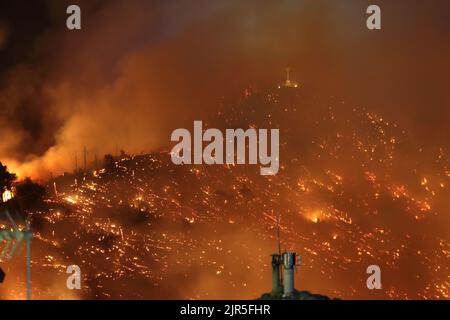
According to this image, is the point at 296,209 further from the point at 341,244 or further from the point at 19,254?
the point at 19,254

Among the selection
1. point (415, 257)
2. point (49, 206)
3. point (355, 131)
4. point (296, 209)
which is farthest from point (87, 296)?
point (355, 131)

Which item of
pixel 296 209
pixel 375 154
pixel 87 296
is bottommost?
pixel 87 296

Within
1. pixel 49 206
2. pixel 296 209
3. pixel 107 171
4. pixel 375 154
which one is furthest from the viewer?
pixel 375 154

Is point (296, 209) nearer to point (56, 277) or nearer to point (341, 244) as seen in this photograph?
point (341, 244)

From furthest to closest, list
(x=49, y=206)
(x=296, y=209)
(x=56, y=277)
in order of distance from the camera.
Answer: (x=296, y=209), (x=49, y=206), (x=56, y=277)

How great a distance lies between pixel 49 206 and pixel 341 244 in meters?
32.2

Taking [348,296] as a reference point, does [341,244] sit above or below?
above

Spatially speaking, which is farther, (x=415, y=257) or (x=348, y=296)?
(x=415, y=257)

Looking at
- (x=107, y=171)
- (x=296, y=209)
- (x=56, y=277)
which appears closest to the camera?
(x=56, y=277)

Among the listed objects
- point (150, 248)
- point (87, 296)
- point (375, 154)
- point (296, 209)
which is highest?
point (375, 154)

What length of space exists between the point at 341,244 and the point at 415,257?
1026 centimetres

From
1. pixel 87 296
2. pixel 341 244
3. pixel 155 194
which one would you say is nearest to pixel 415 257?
pixel 341 244

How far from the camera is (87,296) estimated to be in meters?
72.2

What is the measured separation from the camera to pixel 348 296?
84.6m
